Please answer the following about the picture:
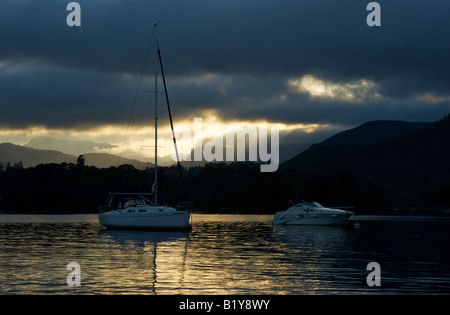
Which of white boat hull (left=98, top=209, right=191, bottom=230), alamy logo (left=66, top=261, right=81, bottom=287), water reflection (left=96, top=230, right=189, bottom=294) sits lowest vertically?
water reflection (left=96, top=230, right=189, bottom=294)

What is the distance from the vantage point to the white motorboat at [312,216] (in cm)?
8962

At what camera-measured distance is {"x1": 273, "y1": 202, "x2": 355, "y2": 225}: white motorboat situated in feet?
294

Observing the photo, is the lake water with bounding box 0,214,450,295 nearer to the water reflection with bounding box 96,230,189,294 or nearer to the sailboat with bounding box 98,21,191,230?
the water reflection with bounding box 96,230,189,294

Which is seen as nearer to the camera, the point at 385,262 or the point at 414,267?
the point at 414,267

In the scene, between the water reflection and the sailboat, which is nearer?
the water reflection

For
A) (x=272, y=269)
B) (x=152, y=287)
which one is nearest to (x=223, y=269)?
(x=272, y=269)

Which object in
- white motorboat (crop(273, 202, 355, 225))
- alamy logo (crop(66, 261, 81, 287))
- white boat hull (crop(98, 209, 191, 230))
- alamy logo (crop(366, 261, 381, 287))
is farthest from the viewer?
white motorboat (crop(273, 202, 355, 225))

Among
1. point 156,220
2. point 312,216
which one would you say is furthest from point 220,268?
point 312,216

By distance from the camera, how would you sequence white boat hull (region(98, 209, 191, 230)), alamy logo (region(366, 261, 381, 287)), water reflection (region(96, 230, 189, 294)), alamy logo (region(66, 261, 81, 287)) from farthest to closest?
1. white boat hull (region(98, 209, 191, 230))
2. alamy logo (region(366, 261, 381, 287))
3. alamy logo (region(66, 261, 81, 287))
4. water reflection (region(96, 230, 189, 294))

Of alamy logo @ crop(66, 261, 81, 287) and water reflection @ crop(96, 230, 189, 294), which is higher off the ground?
alamy logo @ crop(66, 261, 81, 287)

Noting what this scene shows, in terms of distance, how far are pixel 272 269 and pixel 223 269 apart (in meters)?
2.79

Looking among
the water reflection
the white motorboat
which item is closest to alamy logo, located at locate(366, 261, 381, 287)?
the water reflection
